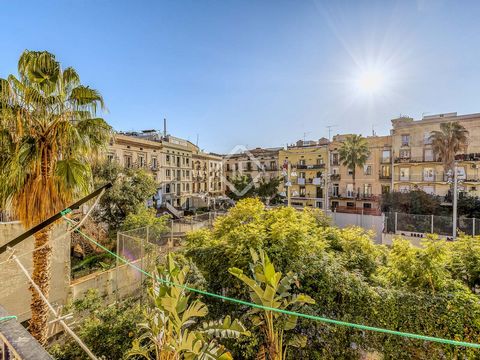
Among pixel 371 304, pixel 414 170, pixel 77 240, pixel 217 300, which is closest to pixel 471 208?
pixel 414 170

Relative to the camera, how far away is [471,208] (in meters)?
21.4

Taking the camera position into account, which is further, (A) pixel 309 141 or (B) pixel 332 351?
(A) pixel 309 141

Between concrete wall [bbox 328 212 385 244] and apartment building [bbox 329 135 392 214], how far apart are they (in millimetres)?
8511

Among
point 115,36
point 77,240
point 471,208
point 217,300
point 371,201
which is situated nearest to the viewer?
point 217,300

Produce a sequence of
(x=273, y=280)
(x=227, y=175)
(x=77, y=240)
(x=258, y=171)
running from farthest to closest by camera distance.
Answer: (x=227, y=175) < (x=258, y=171) < (x=77, y=240) < (x=273, y=280)

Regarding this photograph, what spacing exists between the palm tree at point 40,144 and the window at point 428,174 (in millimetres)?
34476

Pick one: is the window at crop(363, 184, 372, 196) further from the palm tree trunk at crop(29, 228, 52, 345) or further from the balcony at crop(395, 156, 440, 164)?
the palm tree trunk at crop(29, 228, 52, 345)

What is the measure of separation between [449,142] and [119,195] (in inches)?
1204

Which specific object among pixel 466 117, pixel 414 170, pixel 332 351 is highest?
pixel 466 117

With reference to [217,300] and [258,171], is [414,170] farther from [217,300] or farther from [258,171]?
[217,300]

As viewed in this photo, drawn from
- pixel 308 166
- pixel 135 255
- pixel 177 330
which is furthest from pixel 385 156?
pixel 177 330

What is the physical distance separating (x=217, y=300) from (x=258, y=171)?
3766 cm

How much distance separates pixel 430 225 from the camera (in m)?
16.5

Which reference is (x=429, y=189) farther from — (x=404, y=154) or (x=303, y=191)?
(x=303, y=191)
